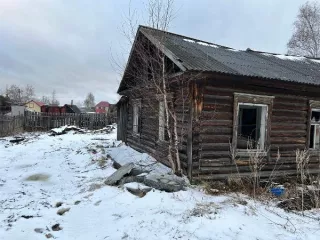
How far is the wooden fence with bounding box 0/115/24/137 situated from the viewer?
21564 millimetres

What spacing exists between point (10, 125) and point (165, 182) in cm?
1948

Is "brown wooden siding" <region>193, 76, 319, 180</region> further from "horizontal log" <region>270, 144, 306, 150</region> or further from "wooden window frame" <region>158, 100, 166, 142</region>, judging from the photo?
"wooden window frame" <region>158, 100, 166, 142</region>

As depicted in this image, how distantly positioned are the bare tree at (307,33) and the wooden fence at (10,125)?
94.8 ft

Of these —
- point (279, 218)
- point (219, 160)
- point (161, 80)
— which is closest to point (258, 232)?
point (279, 218)

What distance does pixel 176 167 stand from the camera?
7.86 metres

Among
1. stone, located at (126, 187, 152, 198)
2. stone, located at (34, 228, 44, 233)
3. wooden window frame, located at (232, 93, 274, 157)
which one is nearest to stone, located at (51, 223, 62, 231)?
stone, located at (34, 228, 44, 233)

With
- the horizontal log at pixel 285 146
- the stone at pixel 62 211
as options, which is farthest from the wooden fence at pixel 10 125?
the horizontal log at pixel 285 146

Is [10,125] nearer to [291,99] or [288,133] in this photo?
[288,133]

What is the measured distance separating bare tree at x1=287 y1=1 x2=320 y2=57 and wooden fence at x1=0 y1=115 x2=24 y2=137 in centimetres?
2888

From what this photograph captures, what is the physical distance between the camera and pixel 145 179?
6.89 m

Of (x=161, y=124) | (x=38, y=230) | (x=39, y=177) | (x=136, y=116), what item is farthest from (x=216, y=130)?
(x=39, y=177)

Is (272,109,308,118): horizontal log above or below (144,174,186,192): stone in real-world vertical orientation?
above

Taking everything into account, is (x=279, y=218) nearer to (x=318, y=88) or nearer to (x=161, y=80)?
(x=161, y=80)

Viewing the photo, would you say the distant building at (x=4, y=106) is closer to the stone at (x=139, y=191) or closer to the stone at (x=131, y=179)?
the stone at (x=131, y=179)
